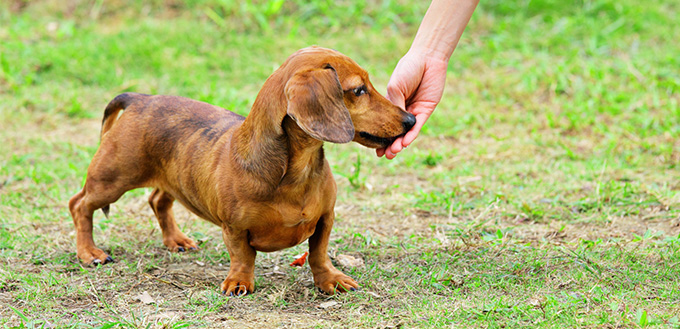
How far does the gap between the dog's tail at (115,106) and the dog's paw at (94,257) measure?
0.77m

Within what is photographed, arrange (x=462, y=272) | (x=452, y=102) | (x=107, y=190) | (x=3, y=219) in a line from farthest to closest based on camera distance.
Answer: (x=452, y=102) → (x=3, y=219) → (x=107, y=190) → (x=462, y=272)

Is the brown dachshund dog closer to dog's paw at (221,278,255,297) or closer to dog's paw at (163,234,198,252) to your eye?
dog's paw at (221,278,255,297)

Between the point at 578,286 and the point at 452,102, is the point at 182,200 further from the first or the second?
the point at 452,102

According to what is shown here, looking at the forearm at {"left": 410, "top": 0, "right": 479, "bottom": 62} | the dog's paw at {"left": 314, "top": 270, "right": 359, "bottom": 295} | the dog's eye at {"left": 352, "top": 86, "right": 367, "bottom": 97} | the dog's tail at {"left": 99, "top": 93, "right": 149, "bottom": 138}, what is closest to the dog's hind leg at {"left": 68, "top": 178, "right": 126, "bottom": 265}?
the dog's tail at {"left": 99, "top": 93, "right": 149, "bottom": 138}

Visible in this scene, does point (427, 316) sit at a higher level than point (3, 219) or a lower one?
higher

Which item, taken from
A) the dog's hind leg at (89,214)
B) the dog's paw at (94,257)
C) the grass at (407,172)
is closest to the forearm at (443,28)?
the grass at (407,172)

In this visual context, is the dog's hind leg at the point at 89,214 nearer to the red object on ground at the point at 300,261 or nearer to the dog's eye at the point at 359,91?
the red object on ground at the point at 300,261

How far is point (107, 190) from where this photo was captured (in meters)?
4.27

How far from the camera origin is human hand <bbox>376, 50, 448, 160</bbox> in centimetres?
402

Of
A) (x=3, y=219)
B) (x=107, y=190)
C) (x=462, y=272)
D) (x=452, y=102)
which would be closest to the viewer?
(x=462, y=272)

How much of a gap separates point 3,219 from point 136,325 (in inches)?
91.1

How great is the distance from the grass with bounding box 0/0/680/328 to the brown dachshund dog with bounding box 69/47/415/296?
0.36 meters

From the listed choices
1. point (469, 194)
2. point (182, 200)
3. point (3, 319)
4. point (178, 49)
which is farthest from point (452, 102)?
point (3, 319)

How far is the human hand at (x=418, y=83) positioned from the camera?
4016mm
